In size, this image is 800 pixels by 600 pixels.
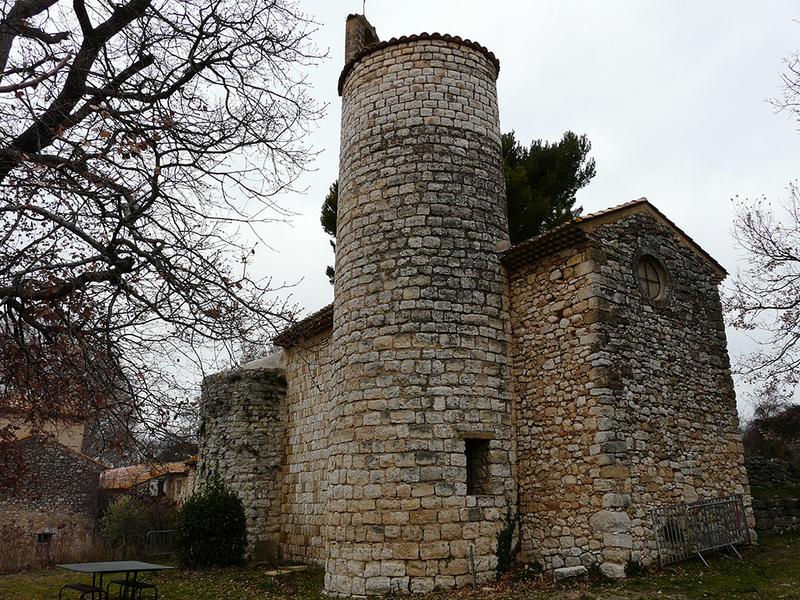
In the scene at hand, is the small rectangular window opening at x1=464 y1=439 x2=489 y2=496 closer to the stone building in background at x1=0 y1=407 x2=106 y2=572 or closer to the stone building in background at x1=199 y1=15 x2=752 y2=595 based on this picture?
the stone building in background at x1=199 y1=15 x2=752 y2=595

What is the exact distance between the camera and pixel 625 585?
24.0 ft

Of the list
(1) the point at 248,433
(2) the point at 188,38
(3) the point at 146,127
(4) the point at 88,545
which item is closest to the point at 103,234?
(3) the point at 146,127

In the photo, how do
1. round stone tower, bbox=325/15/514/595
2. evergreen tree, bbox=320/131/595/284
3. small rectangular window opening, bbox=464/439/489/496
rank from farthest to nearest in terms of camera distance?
evergreen tree, bbox=320/131/595/284 < small rectangular window opening, bbox=464/439/489/496 < round stone tower, bbox=325/15/514/595

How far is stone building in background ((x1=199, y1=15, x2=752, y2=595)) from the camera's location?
8.25 m

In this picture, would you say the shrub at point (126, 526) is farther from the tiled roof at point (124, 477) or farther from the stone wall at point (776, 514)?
the stone wall at point (776, 514)

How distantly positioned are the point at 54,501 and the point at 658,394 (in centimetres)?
2129

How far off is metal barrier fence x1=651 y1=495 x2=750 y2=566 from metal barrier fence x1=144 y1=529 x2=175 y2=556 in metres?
14.1

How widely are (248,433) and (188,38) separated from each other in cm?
1002

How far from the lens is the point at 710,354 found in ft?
34.3

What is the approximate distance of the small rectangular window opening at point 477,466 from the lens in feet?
29.0

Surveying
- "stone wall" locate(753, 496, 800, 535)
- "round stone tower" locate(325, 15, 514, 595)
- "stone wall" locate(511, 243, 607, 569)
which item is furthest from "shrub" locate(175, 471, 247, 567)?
"stone wall" locate(753, 496, 800, 535)

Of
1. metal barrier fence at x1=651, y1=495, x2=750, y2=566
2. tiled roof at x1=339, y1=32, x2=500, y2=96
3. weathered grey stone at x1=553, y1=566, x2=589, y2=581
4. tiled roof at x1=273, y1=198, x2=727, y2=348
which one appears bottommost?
weathered grey stone at x1=553, y1=566, x2=589, y2=581

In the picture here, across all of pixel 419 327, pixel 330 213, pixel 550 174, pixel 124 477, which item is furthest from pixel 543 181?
pixel 124 477

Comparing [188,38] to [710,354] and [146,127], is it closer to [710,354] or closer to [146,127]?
[146,127]
